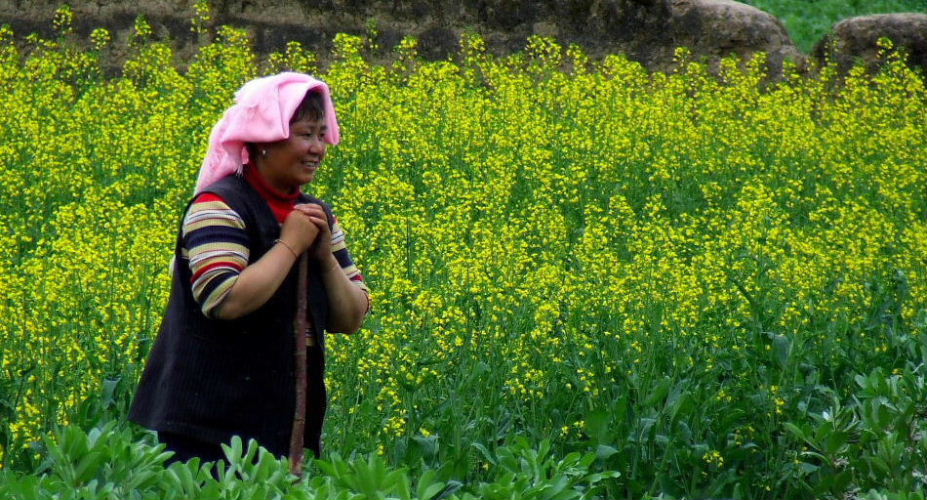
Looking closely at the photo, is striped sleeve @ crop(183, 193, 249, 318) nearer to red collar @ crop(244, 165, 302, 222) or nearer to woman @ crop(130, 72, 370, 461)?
woman @ crop(130, 72, 370, 461)

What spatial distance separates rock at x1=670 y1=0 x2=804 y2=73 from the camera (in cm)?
1145

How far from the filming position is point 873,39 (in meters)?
11.8

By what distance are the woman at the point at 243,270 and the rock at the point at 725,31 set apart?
8.46 m

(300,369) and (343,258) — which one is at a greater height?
(343,258)

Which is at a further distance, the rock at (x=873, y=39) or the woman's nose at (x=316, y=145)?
the rock at (x=873, y=39)

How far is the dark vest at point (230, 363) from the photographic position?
3270mm

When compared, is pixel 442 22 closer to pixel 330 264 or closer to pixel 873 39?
pixel 873 39

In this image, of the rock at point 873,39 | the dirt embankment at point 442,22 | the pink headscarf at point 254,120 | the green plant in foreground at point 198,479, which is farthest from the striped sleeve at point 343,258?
the rock at point 873,39

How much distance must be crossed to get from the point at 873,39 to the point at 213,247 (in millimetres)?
9769

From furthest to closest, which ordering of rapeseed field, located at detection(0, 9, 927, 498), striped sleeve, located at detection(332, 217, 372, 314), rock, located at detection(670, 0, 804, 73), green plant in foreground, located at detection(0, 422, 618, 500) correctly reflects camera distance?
rock, located at detection(670, 0, 804, 73) < rapeseed field, located at detection(0, 9, 927, 498) < striped sleeve, located at detection(332, 217, 372, 314) < green plant in foreground, located at detection(0, 422, 618, 500)

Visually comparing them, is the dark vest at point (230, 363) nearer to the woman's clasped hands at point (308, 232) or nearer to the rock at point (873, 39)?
the woman's clasped hands at point (308, 232)

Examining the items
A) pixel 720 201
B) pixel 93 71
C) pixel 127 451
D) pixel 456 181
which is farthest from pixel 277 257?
pixel 93 71

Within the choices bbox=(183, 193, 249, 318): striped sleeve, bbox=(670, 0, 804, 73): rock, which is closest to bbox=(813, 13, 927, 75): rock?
bbox=(670, 0, 804, 73): rock

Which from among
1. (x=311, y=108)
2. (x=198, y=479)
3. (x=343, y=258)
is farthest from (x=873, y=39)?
(x=198, y=479)
